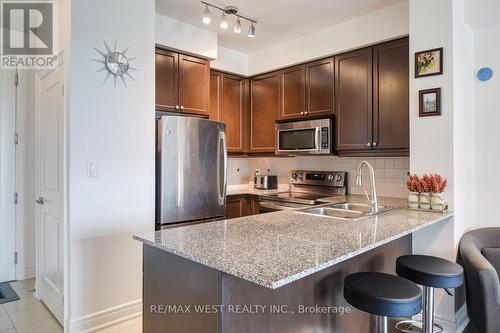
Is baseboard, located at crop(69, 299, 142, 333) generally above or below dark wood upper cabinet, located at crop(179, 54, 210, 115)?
below

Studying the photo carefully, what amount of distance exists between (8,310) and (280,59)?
361cm

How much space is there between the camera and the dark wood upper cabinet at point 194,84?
3.38 meters

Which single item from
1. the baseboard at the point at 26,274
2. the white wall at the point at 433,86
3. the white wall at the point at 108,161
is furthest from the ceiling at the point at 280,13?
the baseboard at the point at 26,274

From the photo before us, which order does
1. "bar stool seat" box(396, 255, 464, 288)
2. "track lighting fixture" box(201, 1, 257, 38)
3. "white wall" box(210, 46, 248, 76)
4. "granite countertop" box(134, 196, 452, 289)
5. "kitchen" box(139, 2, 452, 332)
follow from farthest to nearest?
"white wall" box(210, 46, 248, 76) → "track lighting fixture" box(201, 1, 257, 38) → "bar stool seat" box(396, 255, 464, 288) → "kitchen" box(139, 2, 452, 332) → "granite countertop" box(134, 196, 452, 289)

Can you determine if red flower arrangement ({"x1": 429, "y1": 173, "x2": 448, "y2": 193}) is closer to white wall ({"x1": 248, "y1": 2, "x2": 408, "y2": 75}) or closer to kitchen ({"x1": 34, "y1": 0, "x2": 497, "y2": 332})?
kitchen ({"x1": 34, "y1": 0, "x2": 497, "y2": 332})

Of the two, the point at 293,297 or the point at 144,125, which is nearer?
the point at 293,297

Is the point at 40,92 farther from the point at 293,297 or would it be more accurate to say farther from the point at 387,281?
the point at 387,281

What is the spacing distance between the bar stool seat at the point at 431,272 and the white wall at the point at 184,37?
271 cm

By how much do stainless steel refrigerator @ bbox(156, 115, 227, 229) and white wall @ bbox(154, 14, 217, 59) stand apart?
857mm

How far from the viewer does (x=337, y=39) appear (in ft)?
11.1

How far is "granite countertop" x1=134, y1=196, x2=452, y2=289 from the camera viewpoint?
1.18 meters

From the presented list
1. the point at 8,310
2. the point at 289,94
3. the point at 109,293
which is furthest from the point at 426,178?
the point at 8,310

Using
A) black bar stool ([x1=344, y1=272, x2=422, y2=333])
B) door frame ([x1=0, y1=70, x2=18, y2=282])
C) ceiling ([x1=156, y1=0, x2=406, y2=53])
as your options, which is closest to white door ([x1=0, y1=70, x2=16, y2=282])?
door frame ([x1=0, y1=70, x2=18, y2=282])

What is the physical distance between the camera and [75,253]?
2336 millimetres
